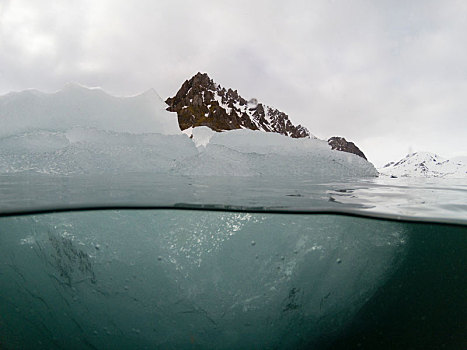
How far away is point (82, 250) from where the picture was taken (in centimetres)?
460

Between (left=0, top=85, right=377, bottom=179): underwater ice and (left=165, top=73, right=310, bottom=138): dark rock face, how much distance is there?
7205cm

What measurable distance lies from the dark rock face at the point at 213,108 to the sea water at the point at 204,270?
256 ft

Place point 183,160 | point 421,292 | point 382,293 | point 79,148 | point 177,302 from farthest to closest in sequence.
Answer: point 183,160
point 79,148
point 421,292
point 382,293
point 177,302

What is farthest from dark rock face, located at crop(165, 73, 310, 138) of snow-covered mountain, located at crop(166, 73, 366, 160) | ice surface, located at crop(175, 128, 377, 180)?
ice surface, located at crop(175, 128, 377, 180)

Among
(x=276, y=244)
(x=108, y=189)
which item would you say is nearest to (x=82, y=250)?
(x=108, y=189)

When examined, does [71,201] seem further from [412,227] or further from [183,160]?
[412,227]

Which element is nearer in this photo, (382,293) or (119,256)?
(119,256)

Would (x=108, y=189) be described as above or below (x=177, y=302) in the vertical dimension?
above

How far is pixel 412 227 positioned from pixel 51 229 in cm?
665

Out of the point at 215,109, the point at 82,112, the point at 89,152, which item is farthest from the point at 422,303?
the point at 215,109

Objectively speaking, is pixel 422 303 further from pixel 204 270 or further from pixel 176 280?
pixel 176 280

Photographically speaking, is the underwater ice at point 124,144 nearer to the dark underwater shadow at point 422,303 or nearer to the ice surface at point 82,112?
the ice surface at point 82,112

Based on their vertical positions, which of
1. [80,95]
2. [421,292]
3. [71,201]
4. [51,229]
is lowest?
→ [421,292]

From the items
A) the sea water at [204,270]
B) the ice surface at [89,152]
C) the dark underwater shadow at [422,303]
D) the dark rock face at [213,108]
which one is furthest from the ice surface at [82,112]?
the dark rock face at [213,108]
